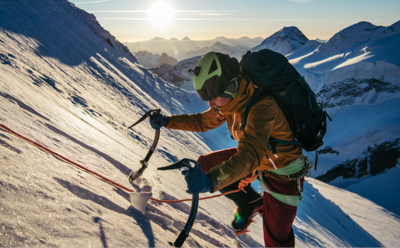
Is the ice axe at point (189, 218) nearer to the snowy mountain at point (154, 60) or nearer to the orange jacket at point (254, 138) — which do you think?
the orange jacket at point (254, 138)

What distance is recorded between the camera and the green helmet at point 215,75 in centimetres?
230

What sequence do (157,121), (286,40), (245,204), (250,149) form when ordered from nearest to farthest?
(250,149) < (157,121) < (245,204) < (286,40)

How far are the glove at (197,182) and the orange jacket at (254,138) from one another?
68 millimetres

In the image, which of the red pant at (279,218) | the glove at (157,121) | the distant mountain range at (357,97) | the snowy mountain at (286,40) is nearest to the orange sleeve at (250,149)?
the red pant at (279,218)

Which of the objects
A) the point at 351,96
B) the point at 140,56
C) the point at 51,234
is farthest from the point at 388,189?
the point at 140,56

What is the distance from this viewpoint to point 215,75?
2.30 m

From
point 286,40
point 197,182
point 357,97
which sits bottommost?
point 197,182

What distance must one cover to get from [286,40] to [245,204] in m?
148

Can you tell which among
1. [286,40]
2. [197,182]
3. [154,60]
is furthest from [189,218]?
[154,60]

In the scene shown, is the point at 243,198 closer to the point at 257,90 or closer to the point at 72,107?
the point at 257,90

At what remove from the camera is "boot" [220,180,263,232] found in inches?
134

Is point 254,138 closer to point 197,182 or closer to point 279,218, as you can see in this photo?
point 197,182

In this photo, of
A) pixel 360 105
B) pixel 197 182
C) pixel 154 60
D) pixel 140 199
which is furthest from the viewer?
pixel 154 60

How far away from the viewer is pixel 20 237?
51.3 inches
